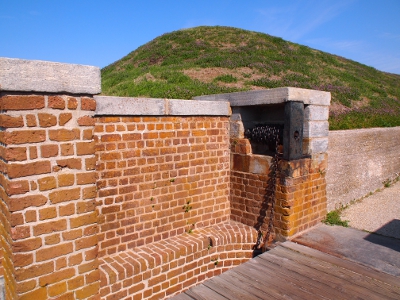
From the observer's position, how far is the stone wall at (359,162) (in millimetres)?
5801

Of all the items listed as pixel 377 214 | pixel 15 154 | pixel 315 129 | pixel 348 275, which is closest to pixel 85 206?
pixel 15 154

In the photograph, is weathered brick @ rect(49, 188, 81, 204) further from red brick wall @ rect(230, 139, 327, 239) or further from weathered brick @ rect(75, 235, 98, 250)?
red brick wall @ rect(230, 139, 327, 239)

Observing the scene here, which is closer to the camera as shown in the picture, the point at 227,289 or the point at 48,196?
the point at 48,196

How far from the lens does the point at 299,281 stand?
3207 millimetres

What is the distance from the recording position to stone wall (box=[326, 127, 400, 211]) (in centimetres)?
580

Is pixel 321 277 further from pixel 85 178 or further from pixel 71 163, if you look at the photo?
pixel 71 163

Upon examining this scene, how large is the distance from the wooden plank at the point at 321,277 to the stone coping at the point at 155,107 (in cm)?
212

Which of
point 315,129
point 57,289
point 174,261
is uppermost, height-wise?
point 315,129

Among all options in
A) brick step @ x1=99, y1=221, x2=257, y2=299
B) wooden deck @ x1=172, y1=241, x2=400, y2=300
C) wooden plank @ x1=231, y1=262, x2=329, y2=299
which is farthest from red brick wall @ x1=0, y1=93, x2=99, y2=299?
wooden plank @ x1=231, y1=262, x2=329, y2=299

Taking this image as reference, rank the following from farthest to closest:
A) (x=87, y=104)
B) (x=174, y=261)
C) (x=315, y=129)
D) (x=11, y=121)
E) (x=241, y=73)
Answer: (x=241, y=73) → (x=315, y=129) → (x=174, y=261) → (x=87, y=104) → (x=11, y=121)

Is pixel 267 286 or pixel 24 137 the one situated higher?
pixel 24 137

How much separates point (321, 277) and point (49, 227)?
272cm

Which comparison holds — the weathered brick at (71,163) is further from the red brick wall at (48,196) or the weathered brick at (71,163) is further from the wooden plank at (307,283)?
the wooden plank at (307,283)

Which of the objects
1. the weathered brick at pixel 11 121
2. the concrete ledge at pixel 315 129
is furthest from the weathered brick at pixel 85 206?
the concrete ledge at pixel 315 129
